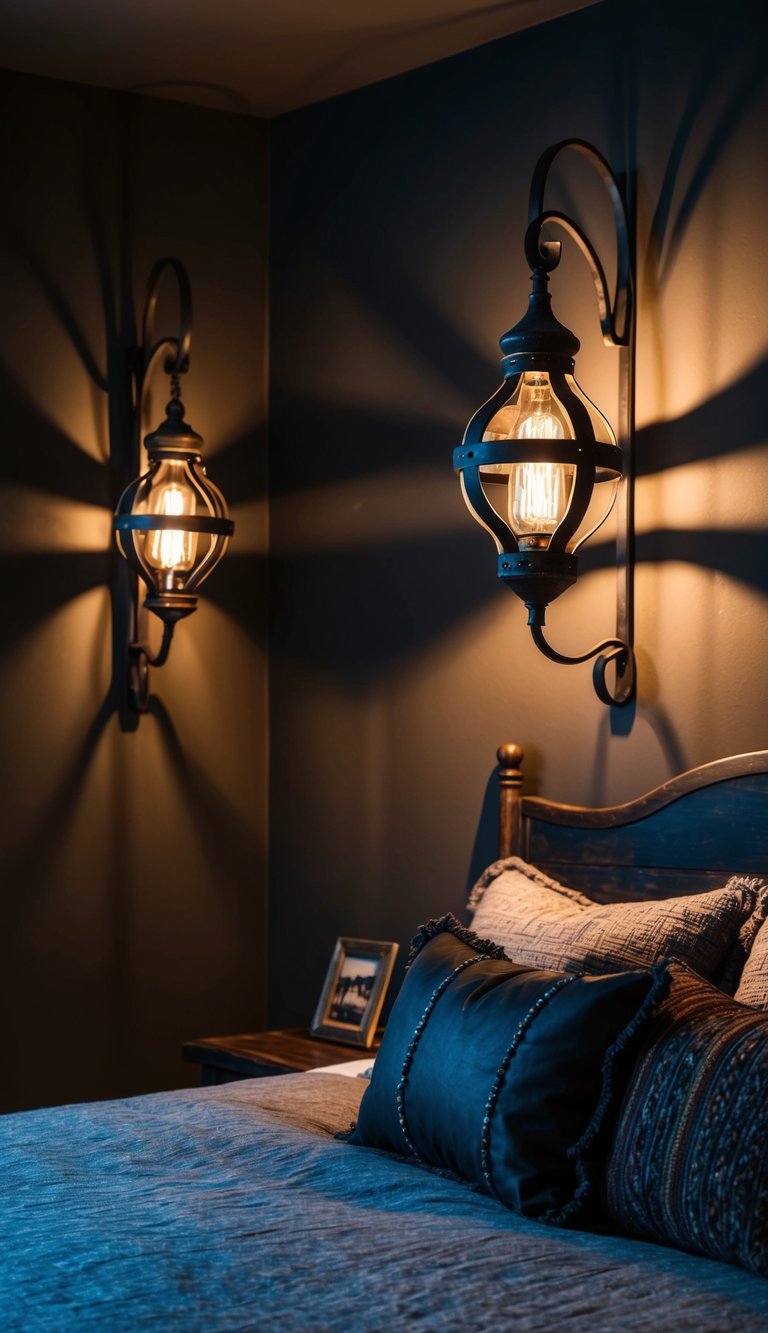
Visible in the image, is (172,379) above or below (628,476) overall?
above

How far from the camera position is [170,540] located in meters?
3.06

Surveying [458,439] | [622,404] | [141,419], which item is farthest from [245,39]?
[622,404]

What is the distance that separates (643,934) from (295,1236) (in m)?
0.84

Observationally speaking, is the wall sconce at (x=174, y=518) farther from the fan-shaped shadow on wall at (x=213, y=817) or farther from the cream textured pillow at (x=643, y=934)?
the cream textured pillow at (x=643, y=934)

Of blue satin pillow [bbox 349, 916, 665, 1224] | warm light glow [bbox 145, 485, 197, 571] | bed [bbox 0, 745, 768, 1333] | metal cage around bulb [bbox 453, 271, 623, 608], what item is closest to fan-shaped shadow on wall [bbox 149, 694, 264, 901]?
warm light glow [bbox 145, 485, 197, 571]

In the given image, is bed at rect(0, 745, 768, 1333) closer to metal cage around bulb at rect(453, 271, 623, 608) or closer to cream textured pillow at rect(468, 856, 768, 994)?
cream textured pillow at rect(468, 856, 768, 994)

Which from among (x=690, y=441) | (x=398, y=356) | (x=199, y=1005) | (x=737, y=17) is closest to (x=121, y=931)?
(x=199, y=1005)

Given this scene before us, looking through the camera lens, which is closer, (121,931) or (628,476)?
(628,476)

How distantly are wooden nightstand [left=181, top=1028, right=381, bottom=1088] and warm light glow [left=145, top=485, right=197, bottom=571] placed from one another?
95cm

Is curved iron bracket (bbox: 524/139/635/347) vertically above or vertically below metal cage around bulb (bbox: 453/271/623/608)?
above

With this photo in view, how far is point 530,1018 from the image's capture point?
1838mm

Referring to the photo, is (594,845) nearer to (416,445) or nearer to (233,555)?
(416,445)

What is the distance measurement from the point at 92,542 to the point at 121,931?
0.84m

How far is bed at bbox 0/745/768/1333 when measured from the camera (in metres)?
1.39
